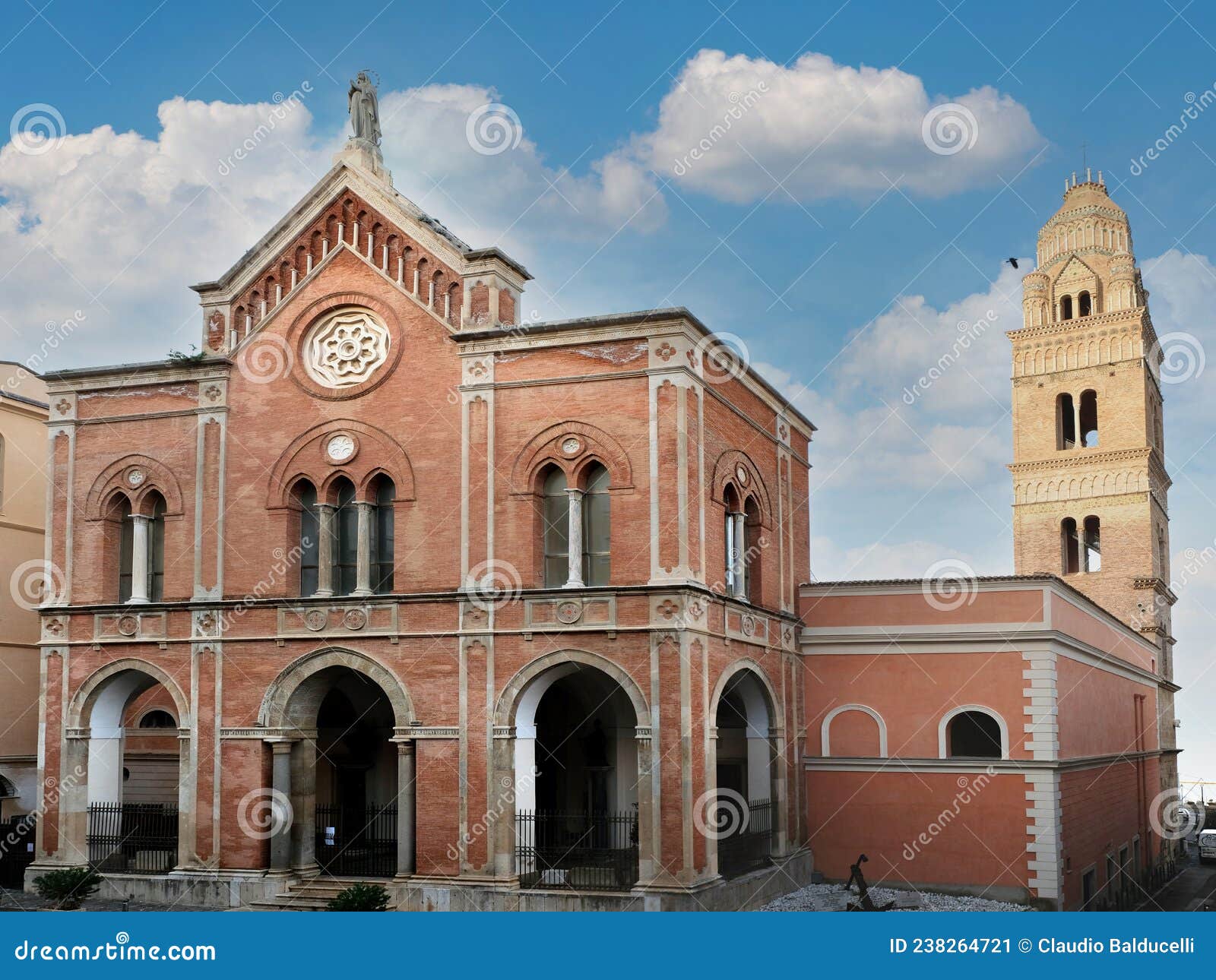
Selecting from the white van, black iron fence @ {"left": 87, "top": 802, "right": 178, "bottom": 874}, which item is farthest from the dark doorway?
the white van

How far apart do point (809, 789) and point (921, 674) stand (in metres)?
3.66

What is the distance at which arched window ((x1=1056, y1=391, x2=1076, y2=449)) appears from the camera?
178ft

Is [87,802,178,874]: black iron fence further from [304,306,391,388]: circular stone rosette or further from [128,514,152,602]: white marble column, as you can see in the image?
[304,306,391,388]: circular stone rosette

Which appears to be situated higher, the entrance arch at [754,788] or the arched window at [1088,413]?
the arched window at [1088,413]

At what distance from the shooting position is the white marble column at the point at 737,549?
26828mm

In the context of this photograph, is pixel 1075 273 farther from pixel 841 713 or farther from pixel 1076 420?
pixel 841 713

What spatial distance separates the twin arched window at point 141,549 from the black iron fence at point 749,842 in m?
12.7

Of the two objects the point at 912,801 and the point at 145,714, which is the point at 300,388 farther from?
the point at 912,801

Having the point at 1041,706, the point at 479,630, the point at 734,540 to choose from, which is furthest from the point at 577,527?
the point at 1041,706

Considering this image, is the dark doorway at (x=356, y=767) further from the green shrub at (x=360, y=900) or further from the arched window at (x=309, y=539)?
the green shrub at (x=360, y=900)

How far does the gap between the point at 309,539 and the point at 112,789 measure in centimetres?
674

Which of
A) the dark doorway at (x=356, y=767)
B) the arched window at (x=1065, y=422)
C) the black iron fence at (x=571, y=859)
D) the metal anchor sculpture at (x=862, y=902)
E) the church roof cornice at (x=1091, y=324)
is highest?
the church roof cornice at (x=1091, y=324)

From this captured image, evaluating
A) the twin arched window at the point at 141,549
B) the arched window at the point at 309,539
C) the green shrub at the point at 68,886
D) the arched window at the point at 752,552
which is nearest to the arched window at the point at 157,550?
the twin arched window at the point at 141,549

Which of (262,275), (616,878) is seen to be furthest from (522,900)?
(262,275)
